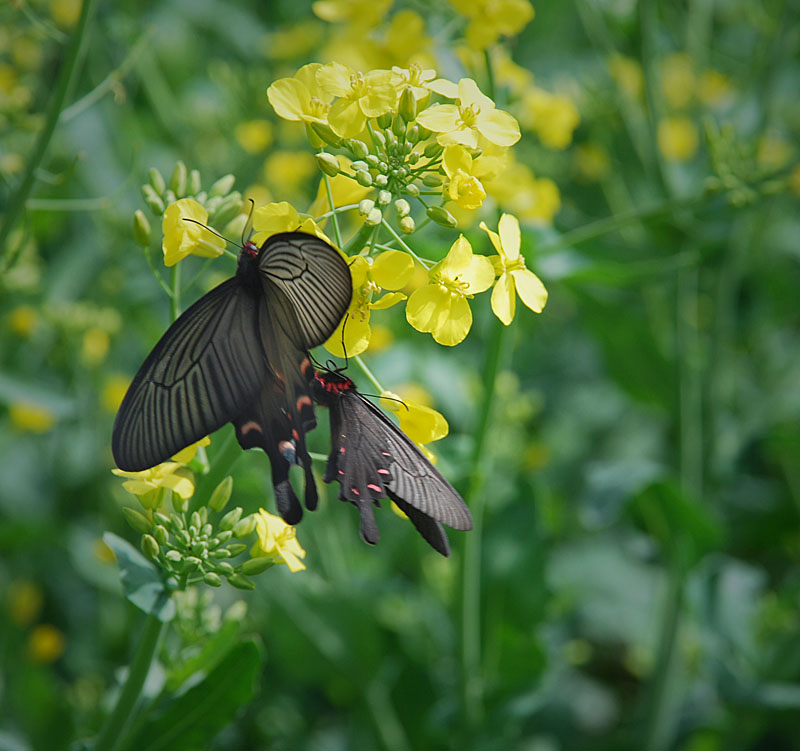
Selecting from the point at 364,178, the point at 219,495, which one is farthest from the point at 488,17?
the point at 219,495

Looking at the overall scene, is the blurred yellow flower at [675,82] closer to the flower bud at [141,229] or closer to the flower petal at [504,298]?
the flower petal at [504,298]

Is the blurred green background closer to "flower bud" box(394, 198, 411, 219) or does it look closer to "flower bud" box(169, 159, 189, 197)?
"flower bud" box(169, 159, 189, 197)

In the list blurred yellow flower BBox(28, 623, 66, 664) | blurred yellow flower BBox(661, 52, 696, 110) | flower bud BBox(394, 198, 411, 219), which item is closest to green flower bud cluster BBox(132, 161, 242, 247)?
flower bud BBox(394, 198, 411, 219)

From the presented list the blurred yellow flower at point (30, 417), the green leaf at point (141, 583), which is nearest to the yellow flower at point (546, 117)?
the green leaf at point (141, 583)

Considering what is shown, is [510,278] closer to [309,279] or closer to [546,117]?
[309,279]

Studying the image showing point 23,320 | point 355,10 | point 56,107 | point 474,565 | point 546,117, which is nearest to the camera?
point 56,107

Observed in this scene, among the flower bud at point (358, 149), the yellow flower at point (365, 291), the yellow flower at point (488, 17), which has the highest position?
the yellow flower at point (488, 17)
